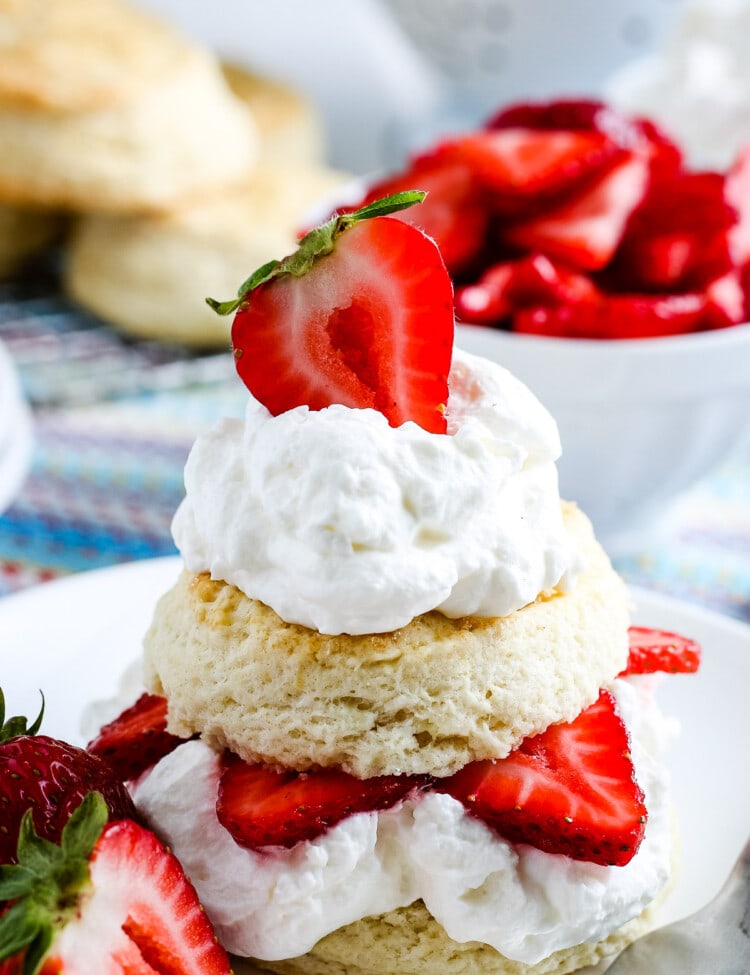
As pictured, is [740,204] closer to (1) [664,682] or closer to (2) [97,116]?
(1) [664,682]

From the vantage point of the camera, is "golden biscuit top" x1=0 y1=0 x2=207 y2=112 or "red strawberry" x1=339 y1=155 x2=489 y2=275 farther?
"golden biscuit top" x1=0 y1=0 x2=207 y2=112

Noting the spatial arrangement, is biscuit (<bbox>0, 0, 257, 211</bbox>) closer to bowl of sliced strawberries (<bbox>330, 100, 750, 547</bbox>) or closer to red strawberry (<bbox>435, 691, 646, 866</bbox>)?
bowl of sliced strawberries (<bbox>330, 100, 750, 547</bbox>)

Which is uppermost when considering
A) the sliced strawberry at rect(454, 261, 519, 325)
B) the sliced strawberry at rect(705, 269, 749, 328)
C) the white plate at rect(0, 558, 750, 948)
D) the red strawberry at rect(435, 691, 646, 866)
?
the sliced strawberry at rect(454, 261, 519, 325)

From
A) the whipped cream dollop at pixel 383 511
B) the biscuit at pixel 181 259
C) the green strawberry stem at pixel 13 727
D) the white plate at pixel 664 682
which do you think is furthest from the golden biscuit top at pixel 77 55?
the green strawberry stem at pixel 13 727

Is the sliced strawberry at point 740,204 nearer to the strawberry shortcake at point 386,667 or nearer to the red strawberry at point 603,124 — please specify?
the red strawberry at point 603,124

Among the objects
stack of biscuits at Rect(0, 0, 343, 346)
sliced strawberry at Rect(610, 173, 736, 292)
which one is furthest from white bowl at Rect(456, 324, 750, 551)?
stack of biscuits at Rect(0, 0, 343, 346)

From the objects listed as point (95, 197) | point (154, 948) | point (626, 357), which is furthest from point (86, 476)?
point (154, 948)
